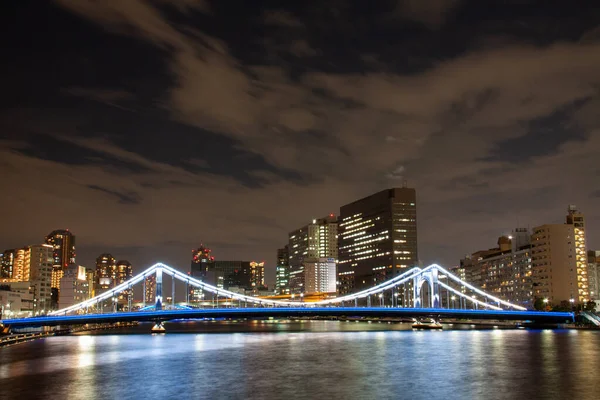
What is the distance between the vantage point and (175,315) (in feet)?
289

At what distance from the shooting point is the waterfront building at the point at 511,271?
164500 mm

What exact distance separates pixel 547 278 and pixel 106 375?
12402 cm

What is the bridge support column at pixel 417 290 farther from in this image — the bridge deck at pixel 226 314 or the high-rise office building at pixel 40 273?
the high-rise office building at pixel 40 273

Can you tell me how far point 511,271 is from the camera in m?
175

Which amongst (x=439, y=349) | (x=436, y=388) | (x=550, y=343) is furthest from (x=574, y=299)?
(x=436, y=388)

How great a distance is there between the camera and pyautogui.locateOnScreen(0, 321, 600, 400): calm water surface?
134 feet

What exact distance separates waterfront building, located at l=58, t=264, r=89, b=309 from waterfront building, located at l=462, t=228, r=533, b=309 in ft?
349

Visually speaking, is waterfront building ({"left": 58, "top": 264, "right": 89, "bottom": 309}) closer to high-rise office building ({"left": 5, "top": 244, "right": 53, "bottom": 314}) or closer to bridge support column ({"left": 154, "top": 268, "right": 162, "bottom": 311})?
high-rise office building ({"left": 5, "top": 244, "right": 53, "bottom": 314})

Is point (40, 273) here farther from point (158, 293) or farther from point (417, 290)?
point (417, 290)

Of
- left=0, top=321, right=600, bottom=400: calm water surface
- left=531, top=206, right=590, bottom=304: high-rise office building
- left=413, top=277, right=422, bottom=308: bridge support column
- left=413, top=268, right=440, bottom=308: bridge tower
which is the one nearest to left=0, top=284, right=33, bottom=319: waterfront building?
left=0, top=321, right=600, bottom=400: calm water surface

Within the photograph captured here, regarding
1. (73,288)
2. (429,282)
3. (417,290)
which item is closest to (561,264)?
(429,282)

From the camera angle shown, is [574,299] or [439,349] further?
[574,299]

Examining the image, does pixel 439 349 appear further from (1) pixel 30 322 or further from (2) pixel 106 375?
(1) pixel 30 322

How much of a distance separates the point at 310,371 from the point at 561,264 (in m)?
A: 115
